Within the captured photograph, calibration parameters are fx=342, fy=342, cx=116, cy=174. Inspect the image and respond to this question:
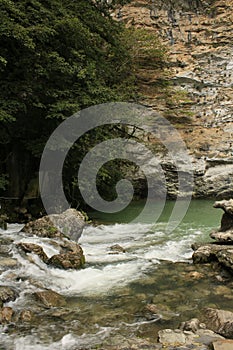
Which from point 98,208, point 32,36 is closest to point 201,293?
point 32,36

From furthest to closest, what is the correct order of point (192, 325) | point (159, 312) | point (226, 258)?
point (226, 258)
point (159, 312)
point (192, 325)

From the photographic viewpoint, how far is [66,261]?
6578 mm

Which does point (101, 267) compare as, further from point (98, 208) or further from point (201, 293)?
point (98, 208)

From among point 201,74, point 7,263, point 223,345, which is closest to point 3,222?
point 7,263

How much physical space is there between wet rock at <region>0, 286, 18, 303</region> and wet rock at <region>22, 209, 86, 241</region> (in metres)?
3.03

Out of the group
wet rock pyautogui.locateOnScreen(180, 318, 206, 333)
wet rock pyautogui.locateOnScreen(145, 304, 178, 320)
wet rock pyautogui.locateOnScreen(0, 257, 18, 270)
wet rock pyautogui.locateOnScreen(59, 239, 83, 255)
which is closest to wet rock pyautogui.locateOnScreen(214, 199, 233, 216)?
wet rock pyautogui.locateOnScreen(59, 239, 83, 255)

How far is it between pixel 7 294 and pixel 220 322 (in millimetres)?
2952

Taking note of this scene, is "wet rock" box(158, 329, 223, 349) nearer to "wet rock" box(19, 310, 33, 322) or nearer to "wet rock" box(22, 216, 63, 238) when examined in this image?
"wet rock" box(19, 310, 33, 322)

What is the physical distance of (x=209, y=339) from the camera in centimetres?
379

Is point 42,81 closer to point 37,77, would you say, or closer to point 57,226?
point 37,77

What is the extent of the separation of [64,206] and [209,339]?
9735 mm

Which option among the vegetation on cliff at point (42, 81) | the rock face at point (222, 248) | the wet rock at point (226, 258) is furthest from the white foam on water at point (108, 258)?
the vegetation on cliff at point (42, 81)

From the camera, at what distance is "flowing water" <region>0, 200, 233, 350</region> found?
407 cm

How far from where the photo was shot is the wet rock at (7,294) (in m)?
4.86
